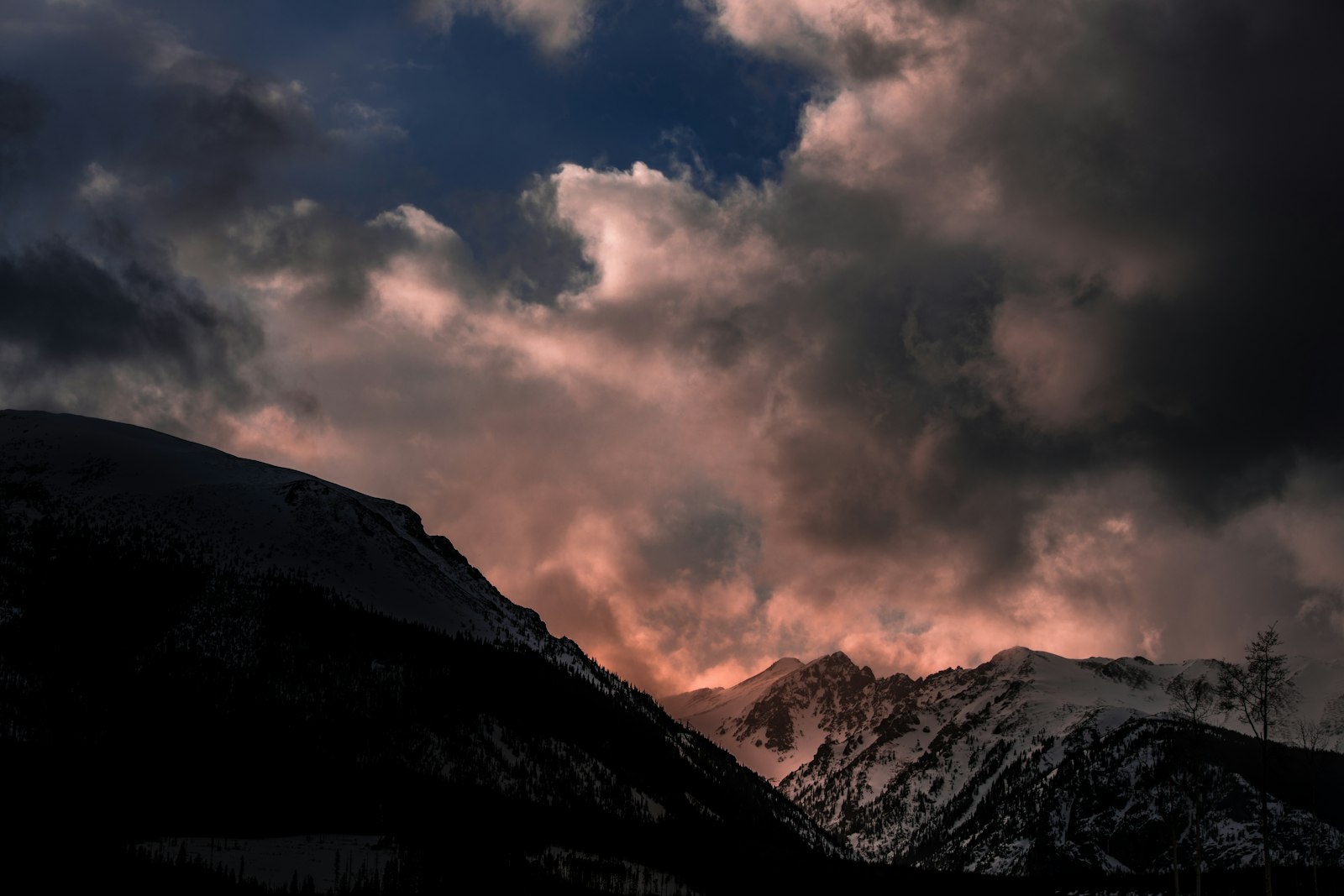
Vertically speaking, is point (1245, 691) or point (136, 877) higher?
point (1245, 691)

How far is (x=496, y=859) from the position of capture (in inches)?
5527

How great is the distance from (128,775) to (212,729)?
2451 centimetres

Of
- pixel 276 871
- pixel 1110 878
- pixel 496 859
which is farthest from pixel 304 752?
pixel 1110 878

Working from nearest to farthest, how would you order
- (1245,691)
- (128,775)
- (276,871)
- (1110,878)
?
(1245,691)
(276,871)
(128,775)
(1110,878)

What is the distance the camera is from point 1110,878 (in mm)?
149375

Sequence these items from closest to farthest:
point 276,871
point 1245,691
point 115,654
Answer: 1. point 1245,691
2. point 276,871
3. point 115,654

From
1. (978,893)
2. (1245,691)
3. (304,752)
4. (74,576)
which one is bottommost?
(978,893)

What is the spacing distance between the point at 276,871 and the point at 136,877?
62.8 feet

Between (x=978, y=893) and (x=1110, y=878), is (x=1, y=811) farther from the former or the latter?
(x=978, y=893)

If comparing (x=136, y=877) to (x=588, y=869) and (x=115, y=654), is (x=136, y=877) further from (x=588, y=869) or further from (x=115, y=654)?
(x=115, y=654)

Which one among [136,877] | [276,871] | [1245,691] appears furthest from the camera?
[276,871]

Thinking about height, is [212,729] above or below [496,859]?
above

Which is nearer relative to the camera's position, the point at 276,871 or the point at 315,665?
the point at 276,871

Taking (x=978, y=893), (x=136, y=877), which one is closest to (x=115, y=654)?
(x=136, y=877)
